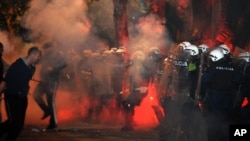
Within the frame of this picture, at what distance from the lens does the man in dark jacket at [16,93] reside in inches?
301

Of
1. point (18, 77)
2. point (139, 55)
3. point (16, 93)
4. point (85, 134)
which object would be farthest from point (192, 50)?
point (16, 93)

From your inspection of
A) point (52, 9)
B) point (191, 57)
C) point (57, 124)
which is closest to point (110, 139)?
point (57, 124)

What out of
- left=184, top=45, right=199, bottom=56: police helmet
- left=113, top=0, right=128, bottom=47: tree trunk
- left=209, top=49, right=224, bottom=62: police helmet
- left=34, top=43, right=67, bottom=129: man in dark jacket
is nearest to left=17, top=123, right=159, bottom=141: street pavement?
left=34, top=43, right=67, bottom=129: man in dark jacket

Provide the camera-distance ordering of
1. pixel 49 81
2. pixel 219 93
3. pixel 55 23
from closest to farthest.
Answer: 1. pixel 219 93
2. pixel 49 81
3. pixel 55 23

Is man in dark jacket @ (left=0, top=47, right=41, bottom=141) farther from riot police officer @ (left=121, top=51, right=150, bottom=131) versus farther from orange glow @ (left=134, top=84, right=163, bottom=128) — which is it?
orange glow @ (left=134, top=84, right=163, bottom=128)

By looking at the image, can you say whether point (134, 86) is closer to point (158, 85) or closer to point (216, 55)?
point (158, 85)

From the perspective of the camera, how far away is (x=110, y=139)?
9375mm

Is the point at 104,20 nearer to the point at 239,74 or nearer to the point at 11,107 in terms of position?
the point at 239,74

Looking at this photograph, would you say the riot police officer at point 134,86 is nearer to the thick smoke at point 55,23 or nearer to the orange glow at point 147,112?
the orange glow at point 147,112

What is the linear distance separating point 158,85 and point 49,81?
8.83 feet

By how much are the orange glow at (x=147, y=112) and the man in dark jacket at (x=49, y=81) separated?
7.29 ft

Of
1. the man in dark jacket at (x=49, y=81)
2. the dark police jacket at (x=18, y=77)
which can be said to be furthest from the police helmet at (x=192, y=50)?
the dark police jacket at (x=18, y=77)

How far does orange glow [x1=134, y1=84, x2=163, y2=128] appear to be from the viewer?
1131 cm

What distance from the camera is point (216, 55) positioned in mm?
9406
